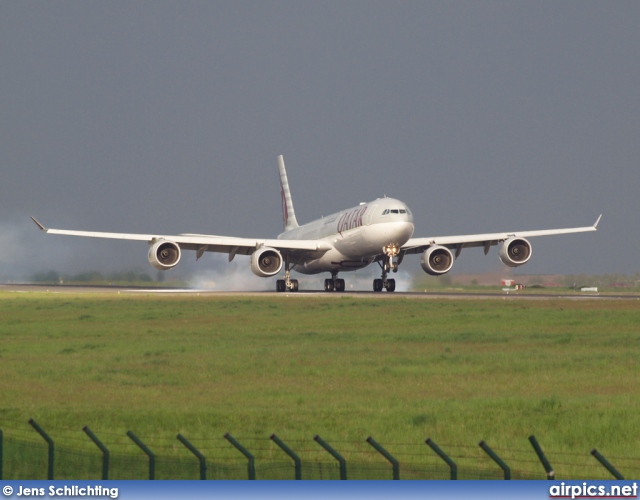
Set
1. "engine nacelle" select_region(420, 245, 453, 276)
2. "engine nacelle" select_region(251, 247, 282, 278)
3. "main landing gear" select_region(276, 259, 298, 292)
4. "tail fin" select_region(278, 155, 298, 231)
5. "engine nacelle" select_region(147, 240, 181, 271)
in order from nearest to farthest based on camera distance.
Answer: "engine nacelle" select_region(147, 240, 181, 271)
"engine nacelle" select_region(251, 247, 282, 278)
"engine nacelle" select_region(420, 245, 453, 276)
"main landing gear" select_region(276, 259, 298, 292)
"tail fin" select_region(278, 155, 298, 231)

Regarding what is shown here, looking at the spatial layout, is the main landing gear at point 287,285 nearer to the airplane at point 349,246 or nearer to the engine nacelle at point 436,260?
the airplane at point 349,246

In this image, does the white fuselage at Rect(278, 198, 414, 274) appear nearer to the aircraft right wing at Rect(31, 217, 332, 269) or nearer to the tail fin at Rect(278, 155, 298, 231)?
the aircraft right wing at Rect(31, 217, 332, 269)

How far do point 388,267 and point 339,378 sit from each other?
42188mm

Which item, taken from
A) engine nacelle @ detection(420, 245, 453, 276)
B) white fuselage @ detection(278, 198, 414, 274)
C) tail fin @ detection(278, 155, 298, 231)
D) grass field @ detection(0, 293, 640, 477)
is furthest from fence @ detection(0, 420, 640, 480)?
tail fin @ detection(278, 155, 298, 231)

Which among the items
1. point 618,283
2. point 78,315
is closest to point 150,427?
point 78,315

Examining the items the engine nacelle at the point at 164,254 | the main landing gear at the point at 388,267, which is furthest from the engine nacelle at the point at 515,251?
the engine nacelle at the point at 164,254

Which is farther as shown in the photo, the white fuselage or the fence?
the white fuselage

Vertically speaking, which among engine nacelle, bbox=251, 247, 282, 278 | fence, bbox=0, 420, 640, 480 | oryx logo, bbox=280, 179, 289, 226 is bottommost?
fence, bbox=0, 420, 640, 480

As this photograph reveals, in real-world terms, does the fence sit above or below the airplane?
below

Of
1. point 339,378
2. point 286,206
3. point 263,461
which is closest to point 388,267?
point 286,206

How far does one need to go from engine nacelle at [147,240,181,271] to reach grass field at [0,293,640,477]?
777 inches

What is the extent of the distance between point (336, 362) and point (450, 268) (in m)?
41.0

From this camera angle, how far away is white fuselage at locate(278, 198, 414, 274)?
207 feet

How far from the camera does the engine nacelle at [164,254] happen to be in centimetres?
6528
